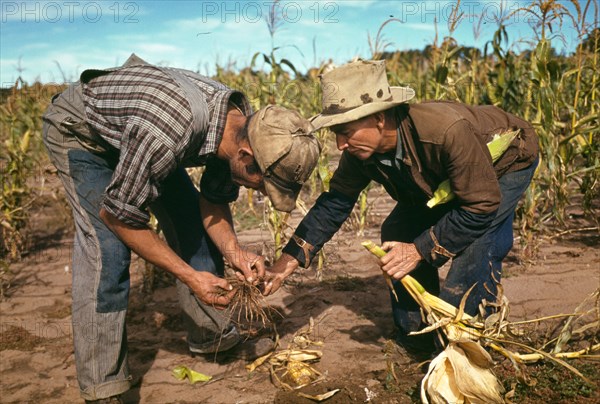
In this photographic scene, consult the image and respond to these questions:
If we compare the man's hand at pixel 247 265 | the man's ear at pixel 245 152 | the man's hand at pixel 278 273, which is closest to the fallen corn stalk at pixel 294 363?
the man's hand at pixel 278 273

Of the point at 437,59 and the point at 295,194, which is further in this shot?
the point at 437,59

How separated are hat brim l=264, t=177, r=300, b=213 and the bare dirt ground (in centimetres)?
99

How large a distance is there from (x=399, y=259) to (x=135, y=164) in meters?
1.27

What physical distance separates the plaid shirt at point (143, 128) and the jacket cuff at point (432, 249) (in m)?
1.06

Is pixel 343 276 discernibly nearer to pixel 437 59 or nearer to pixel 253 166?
pixel 253 166

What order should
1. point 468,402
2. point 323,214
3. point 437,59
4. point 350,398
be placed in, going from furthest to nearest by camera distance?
point 437,59 → point 323,214 → point 350,398 → point 468,402

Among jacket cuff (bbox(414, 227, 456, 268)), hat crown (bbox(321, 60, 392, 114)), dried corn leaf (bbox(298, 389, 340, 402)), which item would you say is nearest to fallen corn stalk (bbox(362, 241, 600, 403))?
jacket cuff (bbox(414, 227, 456, 268))

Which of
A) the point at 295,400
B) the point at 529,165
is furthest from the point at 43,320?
the point at 529,165

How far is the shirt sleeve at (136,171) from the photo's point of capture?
2.17 metres

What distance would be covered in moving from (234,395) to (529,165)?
1.90 meters

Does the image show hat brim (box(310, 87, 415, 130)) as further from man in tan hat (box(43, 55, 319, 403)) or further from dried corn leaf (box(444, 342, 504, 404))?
dried corn leaf (box(444, 342, 504, 404))

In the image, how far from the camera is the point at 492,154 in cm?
266

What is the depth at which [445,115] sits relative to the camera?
2.50m

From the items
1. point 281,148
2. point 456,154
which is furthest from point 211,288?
point 456,154
